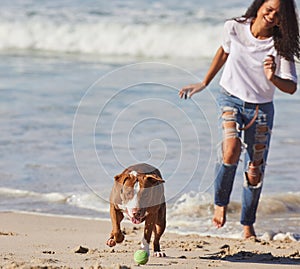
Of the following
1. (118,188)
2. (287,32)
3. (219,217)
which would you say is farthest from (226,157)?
(118,188)

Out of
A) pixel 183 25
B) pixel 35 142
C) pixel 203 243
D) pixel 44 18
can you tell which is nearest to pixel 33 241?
pixel 203 243

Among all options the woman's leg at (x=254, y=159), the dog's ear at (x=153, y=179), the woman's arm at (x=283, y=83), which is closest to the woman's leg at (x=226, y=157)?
the woman's leg at (x=254, y=159)

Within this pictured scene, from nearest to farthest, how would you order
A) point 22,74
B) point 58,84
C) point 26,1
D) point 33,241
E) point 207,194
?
point 33,241 → point 207,194 → point 58,84 → point 22,74 → point 26,1

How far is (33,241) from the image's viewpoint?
16.8 ft

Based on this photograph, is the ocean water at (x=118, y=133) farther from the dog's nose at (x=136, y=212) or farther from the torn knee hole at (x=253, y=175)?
the dog's nose at (x=136, y=212)

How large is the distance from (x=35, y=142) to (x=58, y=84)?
3.38 metres

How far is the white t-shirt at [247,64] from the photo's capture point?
5398mm

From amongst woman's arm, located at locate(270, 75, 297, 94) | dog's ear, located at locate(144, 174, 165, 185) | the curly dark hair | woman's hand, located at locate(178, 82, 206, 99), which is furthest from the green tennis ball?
the curly dark hair

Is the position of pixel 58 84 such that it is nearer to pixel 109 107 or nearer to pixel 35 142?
pixel 109 107

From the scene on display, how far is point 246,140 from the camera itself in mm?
5555

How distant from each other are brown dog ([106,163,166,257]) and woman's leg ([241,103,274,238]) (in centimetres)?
138

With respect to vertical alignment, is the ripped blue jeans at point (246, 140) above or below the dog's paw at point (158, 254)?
above

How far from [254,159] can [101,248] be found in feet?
4.31

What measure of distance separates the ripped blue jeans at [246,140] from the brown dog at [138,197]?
4.22 feet
